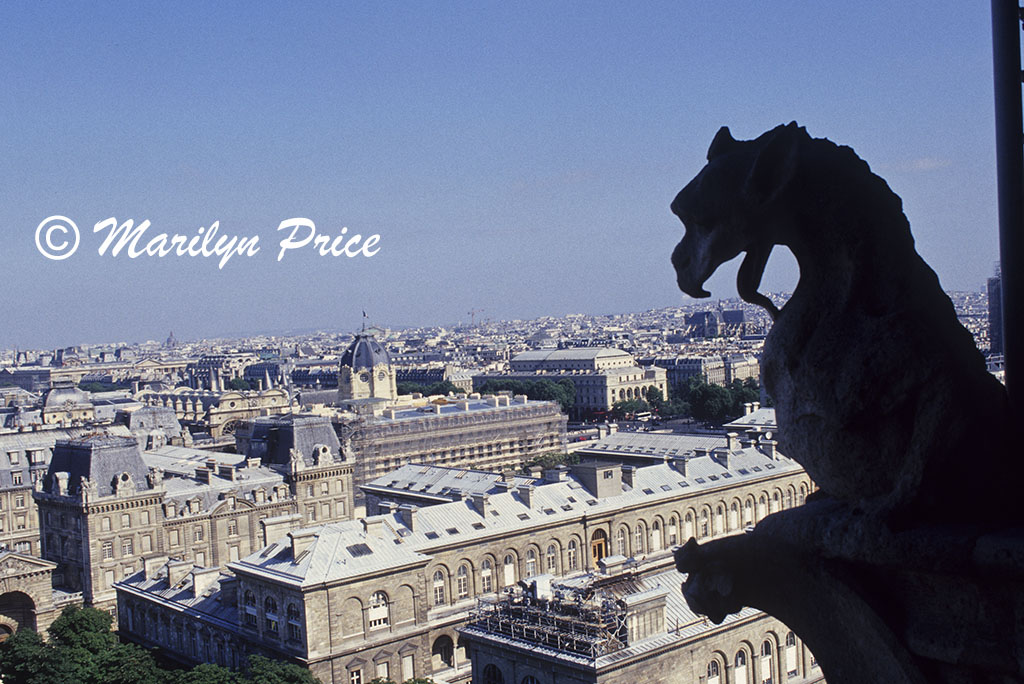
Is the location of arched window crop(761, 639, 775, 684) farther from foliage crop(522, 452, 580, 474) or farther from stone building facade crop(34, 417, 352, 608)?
foliage crop(522, 452, 580, 474)

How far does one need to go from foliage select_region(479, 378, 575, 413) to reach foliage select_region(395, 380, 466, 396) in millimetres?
6403

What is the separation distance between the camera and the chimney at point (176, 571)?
156ft

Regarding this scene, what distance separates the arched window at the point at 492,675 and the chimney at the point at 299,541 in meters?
11.4

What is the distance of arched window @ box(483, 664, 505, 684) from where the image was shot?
30891mm

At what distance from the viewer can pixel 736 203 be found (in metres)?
6.46

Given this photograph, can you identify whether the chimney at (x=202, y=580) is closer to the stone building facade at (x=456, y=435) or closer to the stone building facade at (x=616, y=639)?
the stone building facade at (x=616, y=639)

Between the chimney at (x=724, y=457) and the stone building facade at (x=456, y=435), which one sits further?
the stone building facade at (x=456, y=435)

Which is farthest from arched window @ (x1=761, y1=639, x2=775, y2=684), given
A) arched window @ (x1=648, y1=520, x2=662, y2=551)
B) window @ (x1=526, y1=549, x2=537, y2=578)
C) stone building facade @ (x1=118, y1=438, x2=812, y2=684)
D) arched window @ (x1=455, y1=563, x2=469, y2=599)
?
arched window @ (x1=648, y1=520, x2=662, y2=551)

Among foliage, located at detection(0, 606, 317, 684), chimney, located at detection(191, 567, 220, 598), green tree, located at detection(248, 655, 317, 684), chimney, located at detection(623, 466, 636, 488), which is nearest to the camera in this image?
green tree, located at detection(248, 655, 317, 684)

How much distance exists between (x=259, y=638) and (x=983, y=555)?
38.1 metres

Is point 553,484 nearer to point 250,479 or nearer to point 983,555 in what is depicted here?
point 250,479

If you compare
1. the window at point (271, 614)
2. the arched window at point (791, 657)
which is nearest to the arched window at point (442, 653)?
the window at point (271, 614)

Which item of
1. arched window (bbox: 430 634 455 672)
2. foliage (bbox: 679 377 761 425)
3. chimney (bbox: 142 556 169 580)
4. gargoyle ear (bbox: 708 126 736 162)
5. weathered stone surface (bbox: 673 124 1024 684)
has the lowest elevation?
arched window (bbox: 430 634 455 672)

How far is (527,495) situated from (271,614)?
45.2 feet
